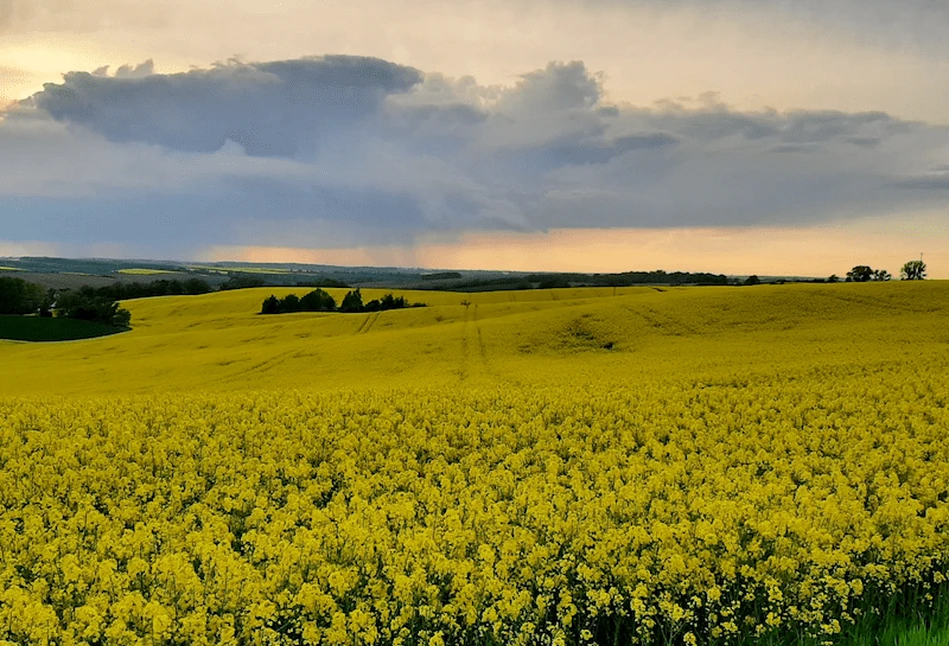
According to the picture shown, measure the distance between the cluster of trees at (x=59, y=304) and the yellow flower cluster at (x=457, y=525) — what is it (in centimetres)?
5950

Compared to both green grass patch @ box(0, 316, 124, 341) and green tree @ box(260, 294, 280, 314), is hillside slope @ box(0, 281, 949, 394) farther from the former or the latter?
green tree @ box(260, 294, 280, 314)

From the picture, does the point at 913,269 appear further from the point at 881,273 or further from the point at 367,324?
the point at 367,324

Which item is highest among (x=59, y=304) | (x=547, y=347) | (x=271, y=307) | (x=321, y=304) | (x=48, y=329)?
(x=321, y=304)

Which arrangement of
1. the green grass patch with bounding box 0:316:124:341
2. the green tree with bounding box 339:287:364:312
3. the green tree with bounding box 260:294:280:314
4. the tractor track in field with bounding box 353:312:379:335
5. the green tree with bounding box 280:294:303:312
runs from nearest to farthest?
the tractor track in field with bounding box 353:312:379:335, the green grass patch with bounding box 0:316:124:341, the green tree with bounding box 260:294:280:314, the green tree with bounding box 339:287:364:312, the green tree with bounding box 280:294:303:312

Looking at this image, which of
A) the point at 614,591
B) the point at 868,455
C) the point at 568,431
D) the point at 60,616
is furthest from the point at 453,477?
the point at 868,455

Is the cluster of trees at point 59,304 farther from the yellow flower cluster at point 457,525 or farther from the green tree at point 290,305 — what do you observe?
the yellow flower cluster at point 457,525

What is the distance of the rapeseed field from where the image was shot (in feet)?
21.7

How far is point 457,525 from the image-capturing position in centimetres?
809

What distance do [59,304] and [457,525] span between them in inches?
3581

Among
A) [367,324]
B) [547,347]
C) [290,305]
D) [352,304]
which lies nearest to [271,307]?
[290,305]

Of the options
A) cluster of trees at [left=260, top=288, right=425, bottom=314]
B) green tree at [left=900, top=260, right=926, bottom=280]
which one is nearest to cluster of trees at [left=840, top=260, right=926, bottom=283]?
green tree at [left=900, top=260, right=926, bottom=280]

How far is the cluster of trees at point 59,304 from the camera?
6962 cm

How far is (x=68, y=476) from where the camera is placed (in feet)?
37.9

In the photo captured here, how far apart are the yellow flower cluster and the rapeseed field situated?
0.13 ft
